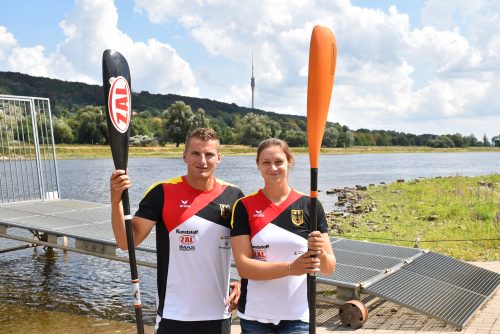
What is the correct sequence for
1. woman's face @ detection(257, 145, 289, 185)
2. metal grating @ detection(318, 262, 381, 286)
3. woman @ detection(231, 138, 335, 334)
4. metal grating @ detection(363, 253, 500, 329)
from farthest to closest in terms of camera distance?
1. metal grating @ detection(318, 262, 381, 286)
2. metal grating @ detection(363, 253, 500, 329)
3. woman's face @ detection(257, 145, 289, 185)
4. woman @ detection(231, 138, 335, 334)

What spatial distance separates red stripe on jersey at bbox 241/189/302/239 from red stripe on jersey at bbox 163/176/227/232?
0.33 metres

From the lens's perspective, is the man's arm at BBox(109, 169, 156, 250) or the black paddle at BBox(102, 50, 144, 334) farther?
the black paddle at BBox(102, 50, 144, 334)

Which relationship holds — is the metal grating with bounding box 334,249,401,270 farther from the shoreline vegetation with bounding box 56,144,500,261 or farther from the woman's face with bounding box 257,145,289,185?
the woman's face with bounding box 257,145,289,185

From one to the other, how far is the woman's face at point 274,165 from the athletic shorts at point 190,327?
3.35 ft

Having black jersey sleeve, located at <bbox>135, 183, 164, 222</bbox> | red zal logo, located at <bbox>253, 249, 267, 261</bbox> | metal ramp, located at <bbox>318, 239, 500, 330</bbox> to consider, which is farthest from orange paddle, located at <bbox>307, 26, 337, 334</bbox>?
metal ramp, located at <bbox>318, 239, 500, 330</bbox>

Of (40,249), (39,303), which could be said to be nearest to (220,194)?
(39,303)

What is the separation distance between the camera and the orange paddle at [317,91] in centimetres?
350

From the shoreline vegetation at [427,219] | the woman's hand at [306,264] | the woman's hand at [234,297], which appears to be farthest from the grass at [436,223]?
the woman's hand at [306,264]

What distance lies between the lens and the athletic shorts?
362cm

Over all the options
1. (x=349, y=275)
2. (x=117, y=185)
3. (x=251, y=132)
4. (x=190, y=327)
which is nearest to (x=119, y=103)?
(x=117, y=185)

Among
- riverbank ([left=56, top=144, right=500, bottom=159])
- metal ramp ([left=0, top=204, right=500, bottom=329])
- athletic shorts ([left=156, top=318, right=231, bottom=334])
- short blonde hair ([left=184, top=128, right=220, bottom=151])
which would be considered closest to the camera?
athletic shorts ([left=156, top=318, right=231, bottom=334])

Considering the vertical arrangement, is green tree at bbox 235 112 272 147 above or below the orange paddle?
below

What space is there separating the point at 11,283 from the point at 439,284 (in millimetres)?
8089

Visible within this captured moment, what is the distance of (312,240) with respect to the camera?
3275 mm
